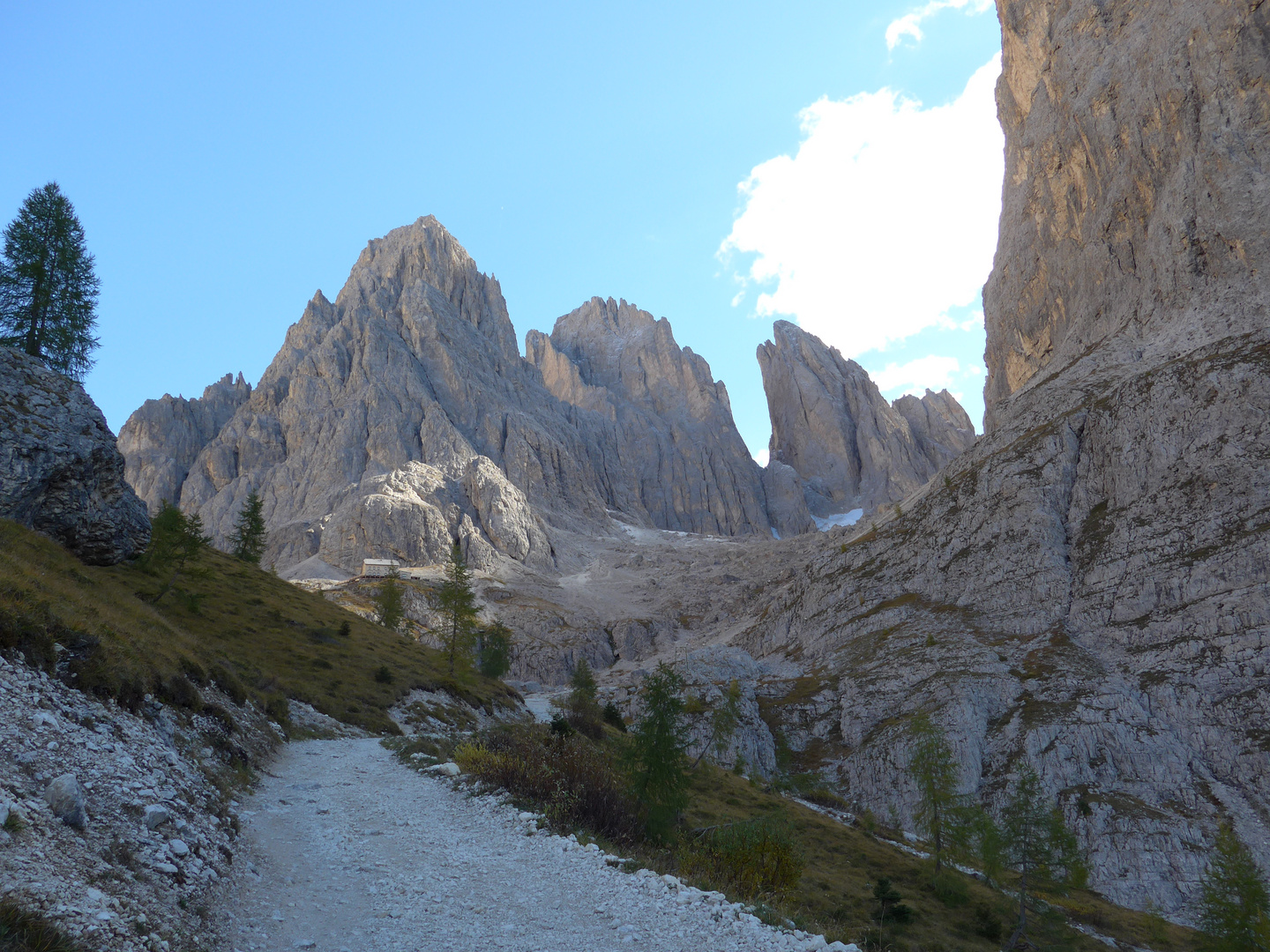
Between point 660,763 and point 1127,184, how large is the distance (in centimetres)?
12031

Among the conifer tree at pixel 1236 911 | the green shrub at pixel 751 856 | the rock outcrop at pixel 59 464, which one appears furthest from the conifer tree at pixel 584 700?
the conifer tree at pixel 1236 911

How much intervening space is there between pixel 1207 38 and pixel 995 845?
370ft

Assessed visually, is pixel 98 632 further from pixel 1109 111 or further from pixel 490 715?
pixel 1109 111

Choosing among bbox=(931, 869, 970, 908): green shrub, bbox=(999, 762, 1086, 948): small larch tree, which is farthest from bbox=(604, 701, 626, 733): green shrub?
bbox=(999, 762, 1086, 948): small larch tree

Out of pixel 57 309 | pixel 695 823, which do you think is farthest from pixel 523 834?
pixel 57 309

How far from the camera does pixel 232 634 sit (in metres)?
41.9

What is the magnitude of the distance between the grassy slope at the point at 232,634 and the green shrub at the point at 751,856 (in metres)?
15.4

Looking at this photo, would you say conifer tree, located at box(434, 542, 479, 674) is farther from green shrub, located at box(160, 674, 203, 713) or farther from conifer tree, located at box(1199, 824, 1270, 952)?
conifer tree, located at box(1199, 824, 1270, 952)

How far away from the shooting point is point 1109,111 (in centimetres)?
10494

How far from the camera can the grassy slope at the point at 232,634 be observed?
1666 centimetres

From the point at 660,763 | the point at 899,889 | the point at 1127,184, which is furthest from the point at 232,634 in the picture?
the point at 1127,184

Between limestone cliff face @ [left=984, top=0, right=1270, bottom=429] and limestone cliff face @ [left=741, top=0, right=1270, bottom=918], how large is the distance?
35cm

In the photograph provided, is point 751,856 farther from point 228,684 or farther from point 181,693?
point 228,684

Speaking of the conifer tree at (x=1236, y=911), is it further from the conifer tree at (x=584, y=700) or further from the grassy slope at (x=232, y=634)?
the grassy slope at (x=232, y=634)
